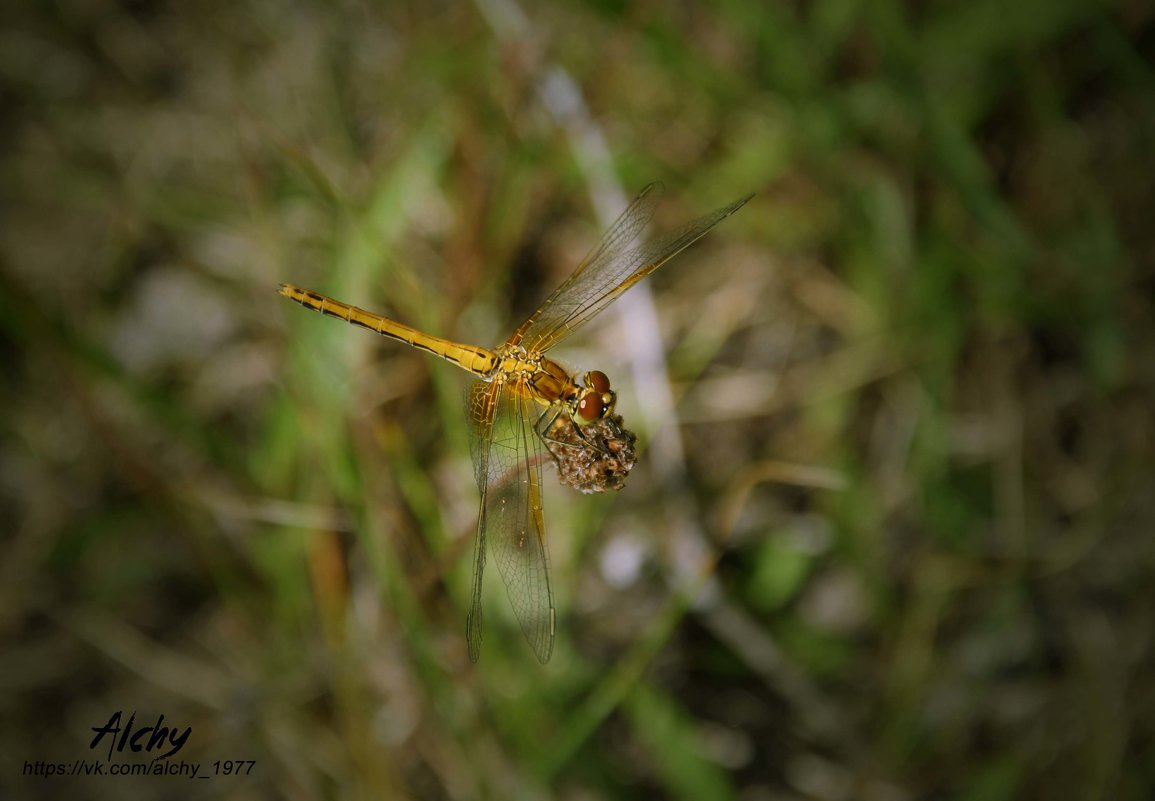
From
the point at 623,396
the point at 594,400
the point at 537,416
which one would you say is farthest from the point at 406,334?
the point at 623,396

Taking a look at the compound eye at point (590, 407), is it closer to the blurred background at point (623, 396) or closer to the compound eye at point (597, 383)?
the compound eye at point (597, 383)

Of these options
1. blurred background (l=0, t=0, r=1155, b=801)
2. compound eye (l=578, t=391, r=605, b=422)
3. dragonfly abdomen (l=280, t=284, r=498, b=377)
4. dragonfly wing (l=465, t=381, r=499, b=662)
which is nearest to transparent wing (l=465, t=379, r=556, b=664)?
dragonfly wing (l=465, t=381, r=499, b=662)

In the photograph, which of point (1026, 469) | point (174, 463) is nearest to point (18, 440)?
point (174, 463)

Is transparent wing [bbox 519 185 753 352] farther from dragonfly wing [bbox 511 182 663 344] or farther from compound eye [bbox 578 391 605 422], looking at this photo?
compound eye [bbox 578 391 605 422]

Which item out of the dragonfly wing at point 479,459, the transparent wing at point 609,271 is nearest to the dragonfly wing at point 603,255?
the transparent wing at point 609,271

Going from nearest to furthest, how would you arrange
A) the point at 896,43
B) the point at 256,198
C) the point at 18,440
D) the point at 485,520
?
the point at 485,520 → the point at 256,198 → the point at 896,43 → the point at 18,440

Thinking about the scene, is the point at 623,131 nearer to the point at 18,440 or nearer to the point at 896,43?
the point at 896,43
